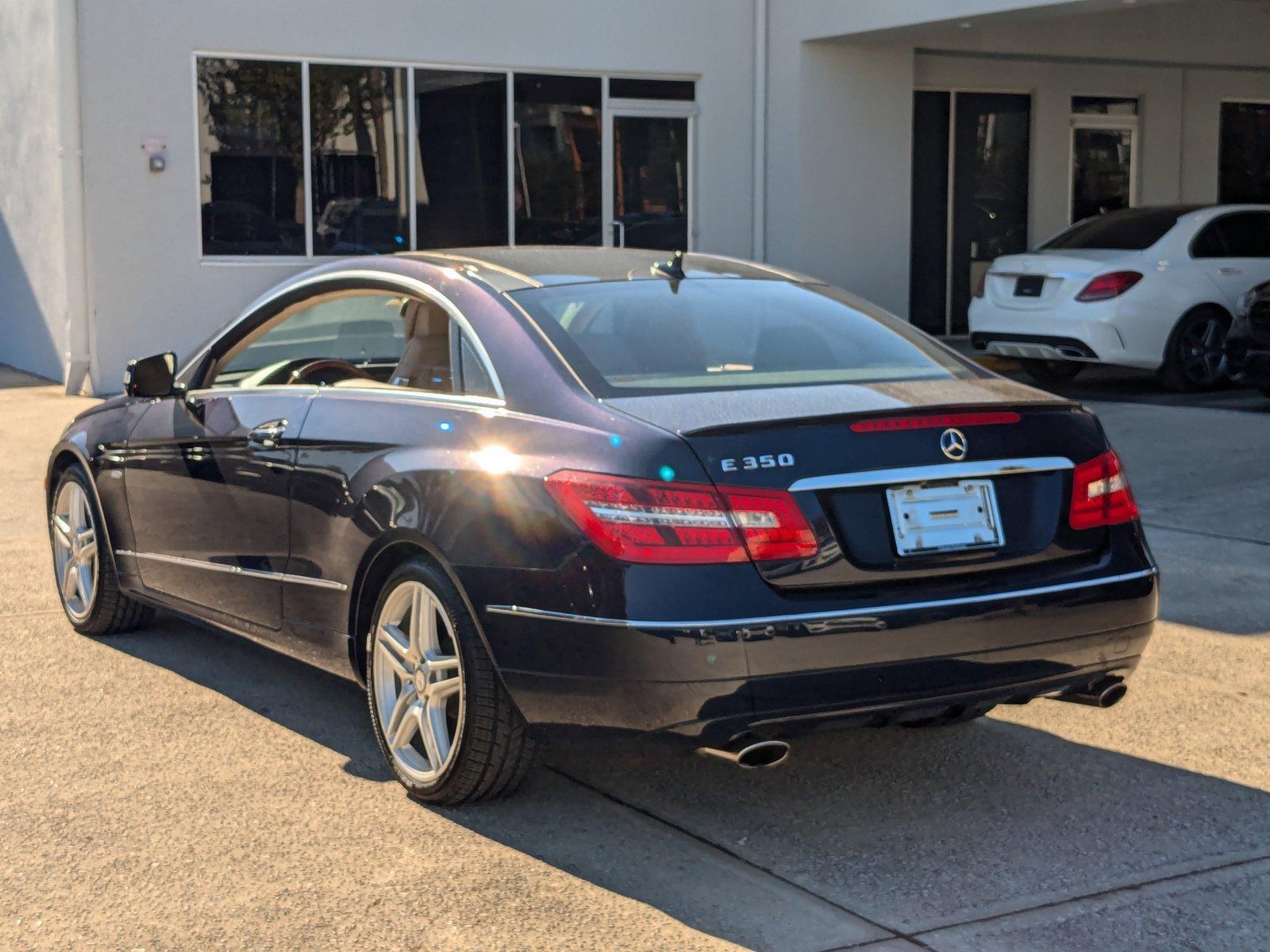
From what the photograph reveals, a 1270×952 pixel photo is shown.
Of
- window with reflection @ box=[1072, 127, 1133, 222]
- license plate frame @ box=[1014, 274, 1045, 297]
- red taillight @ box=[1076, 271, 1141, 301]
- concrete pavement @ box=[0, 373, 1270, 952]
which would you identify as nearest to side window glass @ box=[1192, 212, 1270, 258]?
red taillight @ box=[1076, 271, 1141, 301]

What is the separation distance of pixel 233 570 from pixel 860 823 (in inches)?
85.8

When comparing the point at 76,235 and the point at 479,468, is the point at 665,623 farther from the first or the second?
the point at 76,235

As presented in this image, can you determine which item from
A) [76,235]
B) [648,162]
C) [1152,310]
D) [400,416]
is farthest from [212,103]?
[400,416]

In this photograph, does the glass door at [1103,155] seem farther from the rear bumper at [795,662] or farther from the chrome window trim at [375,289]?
the rear bumper at [795,662]

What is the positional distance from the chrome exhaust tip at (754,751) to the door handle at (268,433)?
1833 mm

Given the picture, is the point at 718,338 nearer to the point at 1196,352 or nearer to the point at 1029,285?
the point at 1029,285

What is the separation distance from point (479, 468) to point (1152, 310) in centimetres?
1083

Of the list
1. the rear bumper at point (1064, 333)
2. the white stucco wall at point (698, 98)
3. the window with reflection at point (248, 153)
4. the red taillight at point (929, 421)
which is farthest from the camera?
the window with reflection at point (248, 153)

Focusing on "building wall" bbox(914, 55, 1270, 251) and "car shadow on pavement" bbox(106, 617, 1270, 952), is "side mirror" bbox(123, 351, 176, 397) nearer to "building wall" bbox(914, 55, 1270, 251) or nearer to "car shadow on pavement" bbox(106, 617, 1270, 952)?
"car shadow on pavement" bbox(106, 617, 1270, 952)

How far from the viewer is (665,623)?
4.00 meters

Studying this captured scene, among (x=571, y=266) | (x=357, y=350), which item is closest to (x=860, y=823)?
(x=571, y=266)

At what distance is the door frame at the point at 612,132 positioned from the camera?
18.0 m

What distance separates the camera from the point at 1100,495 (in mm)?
4523

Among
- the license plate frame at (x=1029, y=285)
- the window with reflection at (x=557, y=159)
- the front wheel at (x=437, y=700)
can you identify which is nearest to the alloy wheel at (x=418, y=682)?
the front wheel at (x=437, y=700)
